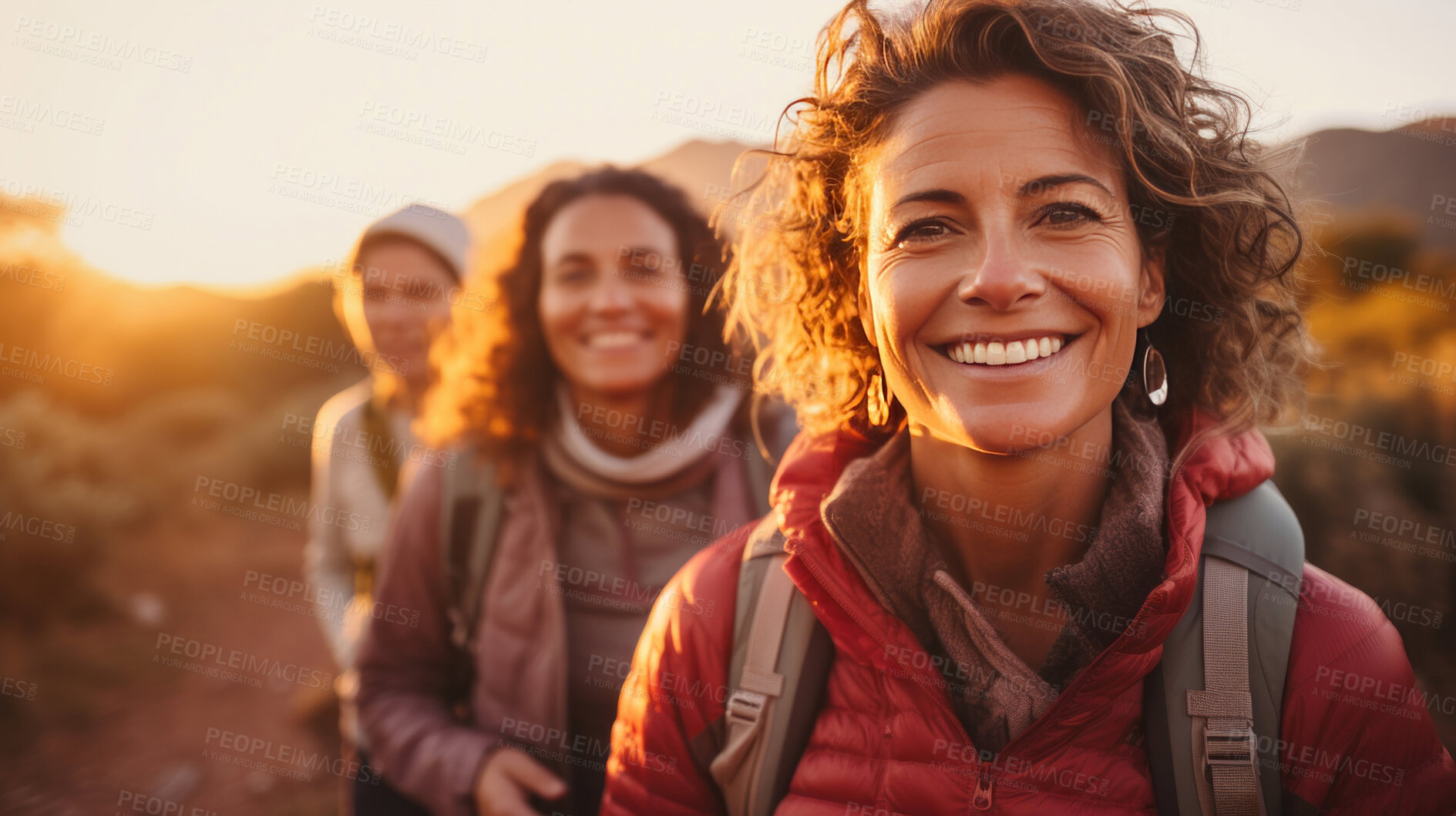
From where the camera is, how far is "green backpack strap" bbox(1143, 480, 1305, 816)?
5.08ft

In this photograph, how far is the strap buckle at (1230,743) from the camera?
5.03 feet

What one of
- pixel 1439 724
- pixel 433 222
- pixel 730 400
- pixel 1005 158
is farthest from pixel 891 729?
pixel 1439 724

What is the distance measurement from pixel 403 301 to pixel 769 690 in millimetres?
3747

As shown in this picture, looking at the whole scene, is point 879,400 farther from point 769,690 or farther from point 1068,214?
point 769,690

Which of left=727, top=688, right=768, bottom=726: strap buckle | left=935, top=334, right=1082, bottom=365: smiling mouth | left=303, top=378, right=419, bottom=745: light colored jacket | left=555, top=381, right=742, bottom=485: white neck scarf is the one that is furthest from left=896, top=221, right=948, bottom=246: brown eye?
left=303, top=378, right=419, bottom=745: light colored jacket

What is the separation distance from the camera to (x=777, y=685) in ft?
5.98

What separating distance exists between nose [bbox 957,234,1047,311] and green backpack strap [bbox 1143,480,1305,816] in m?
0.69

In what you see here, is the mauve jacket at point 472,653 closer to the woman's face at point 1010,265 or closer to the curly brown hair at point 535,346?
the curly brown hair at point 535,346

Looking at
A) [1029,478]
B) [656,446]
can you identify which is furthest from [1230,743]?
[656,446]

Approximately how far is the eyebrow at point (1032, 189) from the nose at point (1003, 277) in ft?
0.35

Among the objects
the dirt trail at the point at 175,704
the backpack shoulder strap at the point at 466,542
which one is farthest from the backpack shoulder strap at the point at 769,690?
the dirt trail at the point at 175,704

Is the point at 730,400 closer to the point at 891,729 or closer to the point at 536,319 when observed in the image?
the point at 536,319

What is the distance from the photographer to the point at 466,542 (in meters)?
3.20

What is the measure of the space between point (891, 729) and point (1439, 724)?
4881mm
